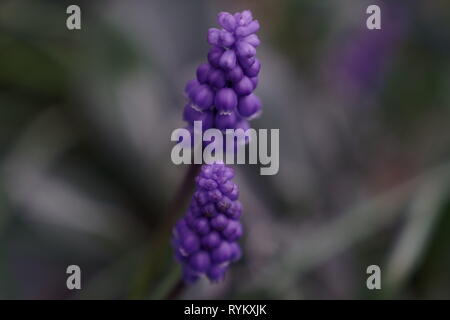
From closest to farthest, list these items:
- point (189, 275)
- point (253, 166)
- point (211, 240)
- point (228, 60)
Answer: point (228, 60), point (211, 240), point (189, 275), point (253, 166)

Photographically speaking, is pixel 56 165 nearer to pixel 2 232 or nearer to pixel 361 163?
pixel 2 232

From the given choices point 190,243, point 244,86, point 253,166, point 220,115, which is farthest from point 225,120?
point 253,166

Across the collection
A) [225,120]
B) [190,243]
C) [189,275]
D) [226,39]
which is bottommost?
[189,275]

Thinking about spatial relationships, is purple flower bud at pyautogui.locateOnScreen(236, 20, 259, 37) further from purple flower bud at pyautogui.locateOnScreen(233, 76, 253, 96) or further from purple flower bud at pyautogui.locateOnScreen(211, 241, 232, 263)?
purple flower bud at pyautogui.locateOnScreen(211, 241, 232, 263)

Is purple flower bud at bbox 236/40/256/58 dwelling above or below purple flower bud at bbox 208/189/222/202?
above

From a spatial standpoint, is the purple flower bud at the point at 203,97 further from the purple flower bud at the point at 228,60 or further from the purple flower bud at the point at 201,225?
the purple flower bud at the point at 201,225

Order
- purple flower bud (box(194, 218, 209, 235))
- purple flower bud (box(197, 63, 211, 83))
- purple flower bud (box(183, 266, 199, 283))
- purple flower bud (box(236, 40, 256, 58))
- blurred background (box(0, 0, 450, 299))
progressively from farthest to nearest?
blurred background (box(0, 0, 450, 299)), purple flower bud (box(183, 266, 199, 283)), purple flower bud (box(194, 218, 209, 235)), purple flower bud (box(197, 63, 211, 83)), purple flower bud (box(236, 40, 256, 58))

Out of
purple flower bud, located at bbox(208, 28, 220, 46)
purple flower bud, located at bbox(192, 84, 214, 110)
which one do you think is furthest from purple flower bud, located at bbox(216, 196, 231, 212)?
purple flower bud, located at bbox(208, 28, 220, 46)

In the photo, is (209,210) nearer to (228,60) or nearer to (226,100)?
(226,100)
